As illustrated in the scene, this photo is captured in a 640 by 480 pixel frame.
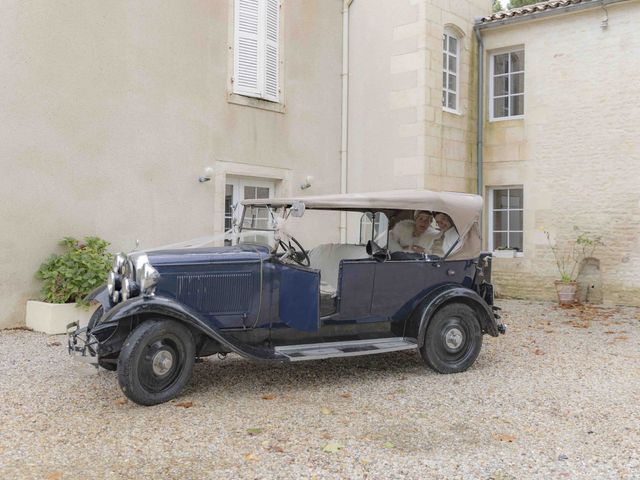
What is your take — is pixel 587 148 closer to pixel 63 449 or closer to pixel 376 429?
pixel 376 429

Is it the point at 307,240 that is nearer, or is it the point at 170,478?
the point at 170,478

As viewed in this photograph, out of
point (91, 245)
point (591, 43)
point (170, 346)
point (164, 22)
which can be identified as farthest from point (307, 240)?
point (591, 43)

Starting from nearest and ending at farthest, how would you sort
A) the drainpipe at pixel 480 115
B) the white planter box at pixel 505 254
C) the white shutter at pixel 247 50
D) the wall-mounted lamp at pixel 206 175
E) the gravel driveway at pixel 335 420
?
the gravel driveway at pixel 335 420 < the wall-mounted lamp at pixel 206 175 < the white shutter at pixel 247 50 < the white planter box at pixel 505 254 < the drainpipe at pixel 480 115

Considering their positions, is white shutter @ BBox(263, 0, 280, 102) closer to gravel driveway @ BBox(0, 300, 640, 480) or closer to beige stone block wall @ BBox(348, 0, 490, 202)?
beige stone block wall @ BBox(348, 0, 490, 202)

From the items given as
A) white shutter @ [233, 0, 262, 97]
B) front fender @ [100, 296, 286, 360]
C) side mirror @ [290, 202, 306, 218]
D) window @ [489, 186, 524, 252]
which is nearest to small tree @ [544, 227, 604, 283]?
window @ [489, 186, 524, 252]

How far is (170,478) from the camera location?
3.28m

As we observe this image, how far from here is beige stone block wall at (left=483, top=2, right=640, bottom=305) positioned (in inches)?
397

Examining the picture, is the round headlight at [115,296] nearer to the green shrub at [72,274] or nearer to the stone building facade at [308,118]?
the green shrub at [72,274]

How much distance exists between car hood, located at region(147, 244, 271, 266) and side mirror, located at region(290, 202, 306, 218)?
0.38 metres

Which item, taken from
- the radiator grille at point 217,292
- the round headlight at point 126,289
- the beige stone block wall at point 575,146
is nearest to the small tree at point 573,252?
the beige stone block wall at point 575,146

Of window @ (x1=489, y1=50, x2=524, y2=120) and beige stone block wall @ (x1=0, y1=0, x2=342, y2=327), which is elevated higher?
window @ (x1=489, y1=50, x2=524, y2=120)

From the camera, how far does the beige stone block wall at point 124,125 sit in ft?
24.3

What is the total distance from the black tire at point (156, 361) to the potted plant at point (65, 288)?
9.88 feet

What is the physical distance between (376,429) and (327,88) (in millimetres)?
7838
